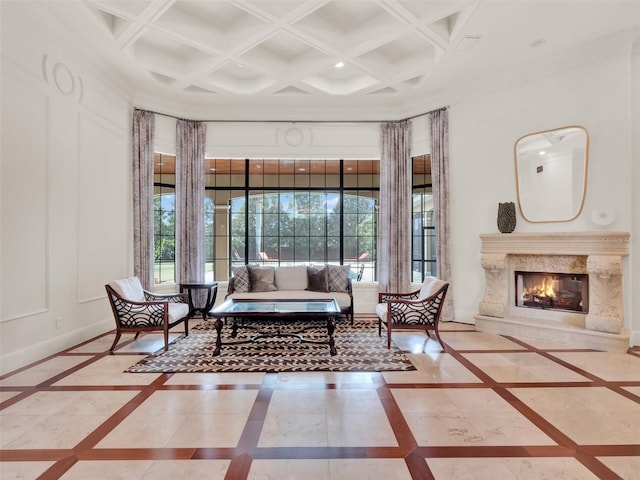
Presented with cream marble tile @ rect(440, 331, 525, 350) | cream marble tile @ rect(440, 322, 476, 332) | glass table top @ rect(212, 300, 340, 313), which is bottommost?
cream marble tile @ rect(440, 322, 476, 332)

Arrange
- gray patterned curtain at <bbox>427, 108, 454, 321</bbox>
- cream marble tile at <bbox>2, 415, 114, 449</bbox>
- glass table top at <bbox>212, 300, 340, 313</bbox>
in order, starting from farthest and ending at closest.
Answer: gray patterned curtain at <bbox>427, 108, 454, 321</bbox>
glass table top at <bbox>212, 300, 340, 313</bbox>
cream marble tile at <bbox>2, 415, 114, 449</bbox>

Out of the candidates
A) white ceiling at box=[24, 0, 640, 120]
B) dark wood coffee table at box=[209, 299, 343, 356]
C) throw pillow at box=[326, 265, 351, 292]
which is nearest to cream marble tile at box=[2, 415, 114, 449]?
dark wood coffee table at box=[209, 299, 343, 356]

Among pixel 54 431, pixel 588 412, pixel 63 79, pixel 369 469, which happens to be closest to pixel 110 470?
A: pixel 54 431

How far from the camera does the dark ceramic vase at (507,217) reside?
16.2 feet

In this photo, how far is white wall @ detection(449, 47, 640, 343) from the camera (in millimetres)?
4246

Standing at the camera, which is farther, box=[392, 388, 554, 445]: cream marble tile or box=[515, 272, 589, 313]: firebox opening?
box=[515, 272, 589, 313]: firebox opening

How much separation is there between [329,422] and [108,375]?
2390 mm

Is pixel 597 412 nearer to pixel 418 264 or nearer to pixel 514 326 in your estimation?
pixel 514 326

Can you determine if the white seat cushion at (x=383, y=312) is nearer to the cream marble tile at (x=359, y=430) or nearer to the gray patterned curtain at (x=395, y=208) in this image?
the gray patterned curtain at (x=395, y=208)

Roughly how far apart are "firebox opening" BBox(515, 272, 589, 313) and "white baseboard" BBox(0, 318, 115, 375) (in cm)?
625

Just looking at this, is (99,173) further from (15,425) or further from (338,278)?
(338,278)

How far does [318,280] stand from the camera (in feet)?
19.4

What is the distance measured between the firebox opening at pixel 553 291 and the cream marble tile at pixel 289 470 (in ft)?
14.3

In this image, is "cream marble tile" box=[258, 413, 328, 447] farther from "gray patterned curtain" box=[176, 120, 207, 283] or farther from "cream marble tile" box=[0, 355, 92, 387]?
"gray patterned curtain" box=[176, 120, 207, 283]
